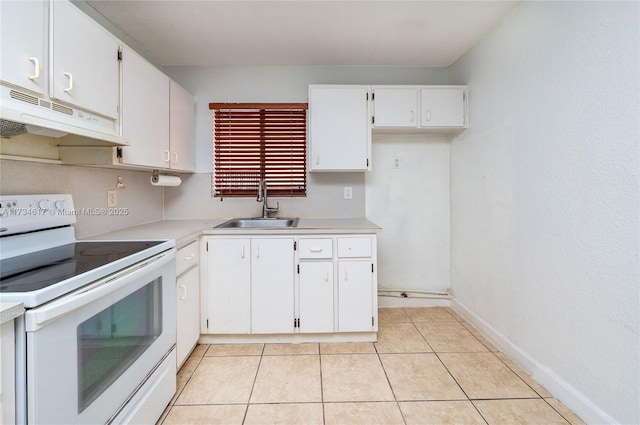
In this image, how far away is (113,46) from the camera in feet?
5.45

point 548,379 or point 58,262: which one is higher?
point 58,262

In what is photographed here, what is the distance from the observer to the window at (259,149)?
2867 millimetres

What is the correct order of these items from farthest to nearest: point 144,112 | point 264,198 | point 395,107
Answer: point 264,198 < point 395,107 < point 144,112

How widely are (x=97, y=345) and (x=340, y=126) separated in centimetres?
221

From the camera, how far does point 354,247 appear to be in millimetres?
2299

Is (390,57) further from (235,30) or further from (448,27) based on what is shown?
(235,30)

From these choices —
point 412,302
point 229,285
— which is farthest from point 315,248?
point 412,302

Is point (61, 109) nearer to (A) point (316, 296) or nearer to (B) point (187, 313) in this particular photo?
(B) point (187, 313)

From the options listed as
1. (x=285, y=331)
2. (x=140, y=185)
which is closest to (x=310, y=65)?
(x=140, y=185)

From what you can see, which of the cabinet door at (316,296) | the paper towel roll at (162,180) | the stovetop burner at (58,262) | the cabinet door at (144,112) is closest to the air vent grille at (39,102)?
the cabinet door at (144,112)

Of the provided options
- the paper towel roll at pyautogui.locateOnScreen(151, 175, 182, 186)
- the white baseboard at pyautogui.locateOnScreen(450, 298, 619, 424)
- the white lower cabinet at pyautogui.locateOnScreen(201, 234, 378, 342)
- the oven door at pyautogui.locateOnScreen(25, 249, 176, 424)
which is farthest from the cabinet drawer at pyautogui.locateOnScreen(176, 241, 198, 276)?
the white baseboard at pyautogui.locateOnScreen(450, 298, 619, 424)

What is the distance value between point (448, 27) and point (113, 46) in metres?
2.26

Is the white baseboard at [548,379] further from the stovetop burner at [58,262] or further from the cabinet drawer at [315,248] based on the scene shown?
the stovetop burner at [58,262]

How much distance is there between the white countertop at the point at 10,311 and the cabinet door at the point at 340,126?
2076 mm
